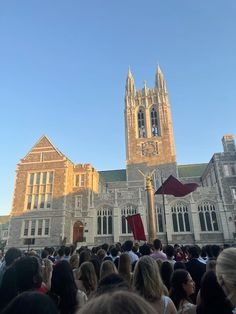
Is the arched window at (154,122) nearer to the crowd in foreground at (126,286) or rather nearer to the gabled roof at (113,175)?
the gabled roof at (113,175)

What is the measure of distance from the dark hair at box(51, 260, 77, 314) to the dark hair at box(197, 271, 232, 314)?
1.50m

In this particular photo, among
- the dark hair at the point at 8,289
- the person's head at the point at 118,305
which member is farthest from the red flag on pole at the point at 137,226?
the person's head at the point at 118,305

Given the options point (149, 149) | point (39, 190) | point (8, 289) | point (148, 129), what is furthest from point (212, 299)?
point (148, 129)

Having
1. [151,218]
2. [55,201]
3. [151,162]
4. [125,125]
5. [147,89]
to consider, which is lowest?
[151,218]

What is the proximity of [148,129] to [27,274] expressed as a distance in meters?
39.8

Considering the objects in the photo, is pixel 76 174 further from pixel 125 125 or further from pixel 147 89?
pixel 147 89

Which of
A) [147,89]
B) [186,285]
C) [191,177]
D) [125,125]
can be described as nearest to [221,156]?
[191,177]

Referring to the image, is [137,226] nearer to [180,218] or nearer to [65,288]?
[65,288]

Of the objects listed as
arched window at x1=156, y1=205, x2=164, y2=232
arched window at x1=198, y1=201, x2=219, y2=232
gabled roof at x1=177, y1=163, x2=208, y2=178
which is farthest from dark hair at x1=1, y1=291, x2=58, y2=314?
gabled roof at x1=177, y1=163, x2=208, y2=178

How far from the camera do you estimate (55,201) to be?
29.5 metres

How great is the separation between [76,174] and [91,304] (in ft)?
107

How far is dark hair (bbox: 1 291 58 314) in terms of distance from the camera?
1.25 meters

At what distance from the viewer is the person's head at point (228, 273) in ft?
6.52

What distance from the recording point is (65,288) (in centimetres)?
301
